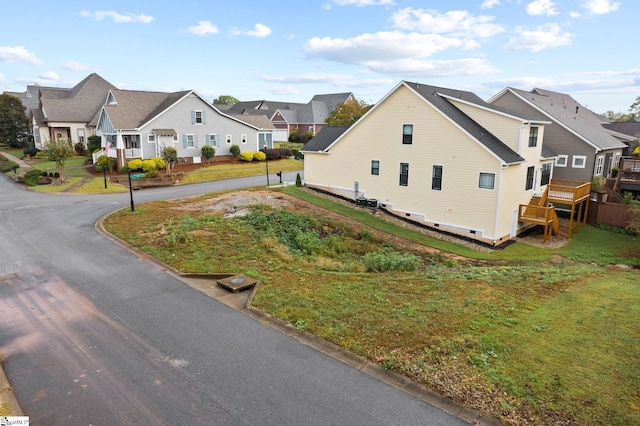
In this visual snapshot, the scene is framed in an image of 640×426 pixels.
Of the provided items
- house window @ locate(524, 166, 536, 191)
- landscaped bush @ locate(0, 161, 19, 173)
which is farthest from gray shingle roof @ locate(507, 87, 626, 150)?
landscaped bush @ locate(0, 161, 19, 173)

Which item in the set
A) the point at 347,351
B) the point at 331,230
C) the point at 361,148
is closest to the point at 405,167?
the point at 361,148

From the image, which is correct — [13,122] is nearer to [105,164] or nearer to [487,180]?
[105,164]

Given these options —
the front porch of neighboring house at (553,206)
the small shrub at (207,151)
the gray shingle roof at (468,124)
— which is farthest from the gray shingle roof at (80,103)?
the front porch of neighboring house at (553,206)

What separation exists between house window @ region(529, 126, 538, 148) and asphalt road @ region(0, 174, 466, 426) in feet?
71.9

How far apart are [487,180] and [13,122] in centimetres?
6843

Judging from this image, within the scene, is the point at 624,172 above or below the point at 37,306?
above

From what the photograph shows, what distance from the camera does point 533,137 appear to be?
24.8 m

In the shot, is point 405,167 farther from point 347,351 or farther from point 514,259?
point 347,351

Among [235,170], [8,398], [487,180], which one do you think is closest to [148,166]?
[235,170]

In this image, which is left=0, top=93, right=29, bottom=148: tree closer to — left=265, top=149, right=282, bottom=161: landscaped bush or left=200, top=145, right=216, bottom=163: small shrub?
left=200, top=145, right=216, bottom=163: small shrub

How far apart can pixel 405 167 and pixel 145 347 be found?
20.8 m

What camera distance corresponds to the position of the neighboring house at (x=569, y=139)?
29.5m

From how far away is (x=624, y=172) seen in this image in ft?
97.2

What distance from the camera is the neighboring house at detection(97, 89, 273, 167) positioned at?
37.9 meters
